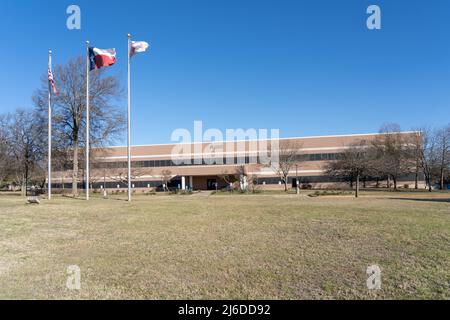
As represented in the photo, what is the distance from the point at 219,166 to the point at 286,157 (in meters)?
12.4

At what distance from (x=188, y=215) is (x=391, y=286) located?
8.86m

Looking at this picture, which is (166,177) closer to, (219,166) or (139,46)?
(219,166)

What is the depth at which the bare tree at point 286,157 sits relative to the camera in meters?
52.5

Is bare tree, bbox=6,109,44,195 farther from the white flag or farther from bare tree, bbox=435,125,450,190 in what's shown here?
bare tree, bbox=435,125,450,190

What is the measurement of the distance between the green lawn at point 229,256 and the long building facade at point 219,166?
4253 cm

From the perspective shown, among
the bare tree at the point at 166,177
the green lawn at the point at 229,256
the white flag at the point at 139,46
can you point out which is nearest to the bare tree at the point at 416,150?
the bare tree at the point at 166,177

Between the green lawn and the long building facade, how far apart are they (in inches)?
1674

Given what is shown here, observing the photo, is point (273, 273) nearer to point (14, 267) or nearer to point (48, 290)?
point (48, 290)

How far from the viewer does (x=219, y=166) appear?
5744 cm

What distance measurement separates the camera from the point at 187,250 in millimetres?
7816

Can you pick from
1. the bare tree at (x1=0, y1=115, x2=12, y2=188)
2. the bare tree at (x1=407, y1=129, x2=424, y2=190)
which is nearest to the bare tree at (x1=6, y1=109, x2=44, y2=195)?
the bare tree at (x1=0, y1=115, x2=12, y2=188)

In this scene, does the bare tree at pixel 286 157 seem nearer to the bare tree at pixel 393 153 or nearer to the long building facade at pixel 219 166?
the long building facade at pixel 219 166

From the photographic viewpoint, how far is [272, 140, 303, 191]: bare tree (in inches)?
2068

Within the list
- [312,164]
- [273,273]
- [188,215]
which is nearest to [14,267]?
[273,273]
